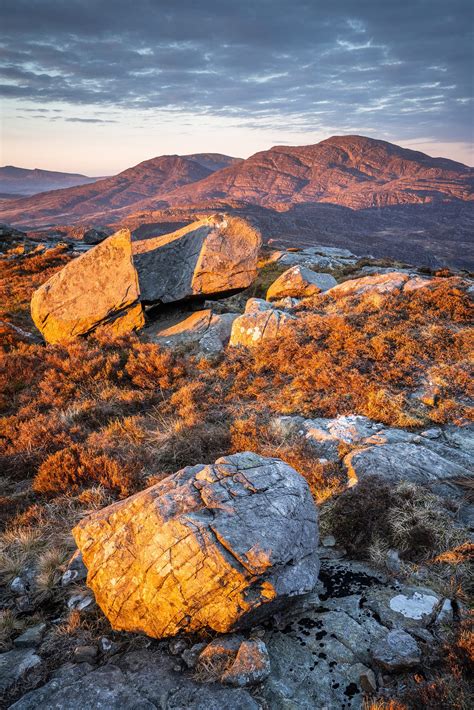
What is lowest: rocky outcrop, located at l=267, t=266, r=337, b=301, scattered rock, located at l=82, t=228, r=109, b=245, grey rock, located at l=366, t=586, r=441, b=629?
grey rock, located at l=366, t=586, r=441, b=629

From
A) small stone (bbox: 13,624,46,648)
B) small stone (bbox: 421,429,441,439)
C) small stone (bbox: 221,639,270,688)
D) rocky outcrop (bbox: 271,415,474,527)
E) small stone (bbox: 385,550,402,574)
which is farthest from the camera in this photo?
small stone (bbox: 421,429,441,439)

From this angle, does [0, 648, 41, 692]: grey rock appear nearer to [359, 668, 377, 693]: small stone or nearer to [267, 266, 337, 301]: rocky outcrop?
[359, 668, 377, 693]: small stone

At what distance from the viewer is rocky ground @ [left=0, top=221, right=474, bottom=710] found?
317cm

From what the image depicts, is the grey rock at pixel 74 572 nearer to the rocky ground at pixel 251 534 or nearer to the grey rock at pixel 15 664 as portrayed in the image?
the rocky ground at pixel 251 534

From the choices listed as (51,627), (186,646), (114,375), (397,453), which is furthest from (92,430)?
(397,453)

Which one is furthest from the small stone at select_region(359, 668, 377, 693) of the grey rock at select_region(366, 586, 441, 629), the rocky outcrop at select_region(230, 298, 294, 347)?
the rocky outcrop at select_region(230, 298, 294, 347)

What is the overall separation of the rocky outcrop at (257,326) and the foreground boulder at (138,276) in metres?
2.51

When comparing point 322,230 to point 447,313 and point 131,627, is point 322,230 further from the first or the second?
point 131,627

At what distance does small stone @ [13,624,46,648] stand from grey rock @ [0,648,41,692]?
0.21ft

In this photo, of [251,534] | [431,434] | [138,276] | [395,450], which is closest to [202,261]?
[138,276]

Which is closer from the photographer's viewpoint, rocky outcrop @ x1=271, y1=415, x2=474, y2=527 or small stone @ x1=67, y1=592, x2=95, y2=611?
small stone @ x1=67, y1=592, x2=95, y2=611

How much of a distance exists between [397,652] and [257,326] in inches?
383

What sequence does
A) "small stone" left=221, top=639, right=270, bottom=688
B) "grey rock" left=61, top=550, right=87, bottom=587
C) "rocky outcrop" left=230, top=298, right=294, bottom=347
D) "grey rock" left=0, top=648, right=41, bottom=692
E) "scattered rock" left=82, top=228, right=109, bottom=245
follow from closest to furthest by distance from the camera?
"small stone" left=221, top=639, right=270, bottom=688 < "grey rock" left=0, top=648, right=41, bottom=692 < "grey rock" left=61, top=550, right=87, bottom=587 < "rocky outcrop" left=230, top=298, right=294, bottom=347 < "scattered rock" left=82, top=228, right=109, bottom=245

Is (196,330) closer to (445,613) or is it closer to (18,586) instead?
(18,586)
